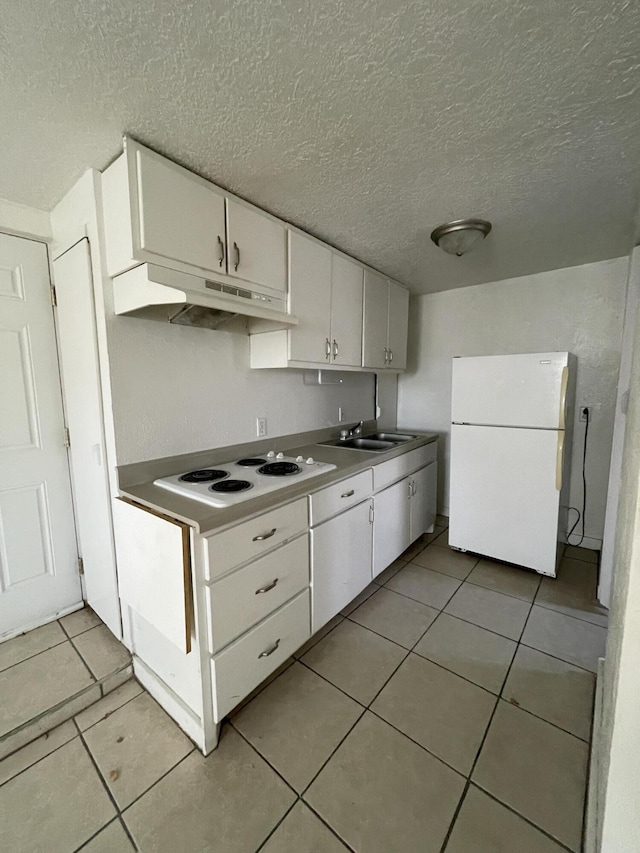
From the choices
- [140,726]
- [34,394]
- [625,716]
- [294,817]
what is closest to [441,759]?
[294,817]

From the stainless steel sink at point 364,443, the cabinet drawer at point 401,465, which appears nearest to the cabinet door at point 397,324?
the stainless steel sink at point 364,443

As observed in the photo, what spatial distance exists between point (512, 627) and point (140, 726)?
186 cm

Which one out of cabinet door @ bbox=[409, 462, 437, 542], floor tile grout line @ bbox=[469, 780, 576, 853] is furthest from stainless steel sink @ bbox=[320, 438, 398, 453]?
floor tile grout line @ bbox=[469, 780, 576, 853]

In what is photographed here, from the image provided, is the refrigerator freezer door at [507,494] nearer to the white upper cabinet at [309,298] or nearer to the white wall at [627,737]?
the white upper cabinet at [309,298]

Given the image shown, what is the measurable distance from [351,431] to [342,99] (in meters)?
2.13

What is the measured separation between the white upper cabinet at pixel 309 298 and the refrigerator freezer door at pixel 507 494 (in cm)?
125

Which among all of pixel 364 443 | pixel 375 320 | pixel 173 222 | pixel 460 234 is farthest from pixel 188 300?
pixel 364 443

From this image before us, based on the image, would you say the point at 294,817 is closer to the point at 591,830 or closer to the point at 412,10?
the point at 591,830

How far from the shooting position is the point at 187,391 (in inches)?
70.1

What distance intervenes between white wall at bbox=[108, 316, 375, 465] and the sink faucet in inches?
18.8

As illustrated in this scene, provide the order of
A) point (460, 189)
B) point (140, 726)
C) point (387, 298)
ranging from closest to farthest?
point (140, 726), point (460, 189), point (387, 298)

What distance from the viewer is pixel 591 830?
3.22 ft

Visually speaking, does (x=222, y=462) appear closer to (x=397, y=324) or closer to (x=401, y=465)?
(x=401, y=465)

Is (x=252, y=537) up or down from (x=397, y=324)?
down
